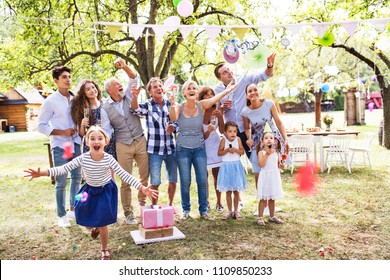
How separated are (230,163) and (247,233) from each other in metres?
0.83

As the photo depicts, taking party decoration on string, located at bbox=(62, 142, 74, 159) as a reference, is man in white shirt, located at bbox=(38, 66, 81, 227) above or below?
above

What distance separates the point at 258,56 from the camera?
5066mm

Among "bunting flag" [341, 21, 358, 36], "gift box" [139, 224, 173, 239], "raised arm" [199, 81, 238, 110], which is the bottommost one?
"gift box" [139, 224, 173, 239]

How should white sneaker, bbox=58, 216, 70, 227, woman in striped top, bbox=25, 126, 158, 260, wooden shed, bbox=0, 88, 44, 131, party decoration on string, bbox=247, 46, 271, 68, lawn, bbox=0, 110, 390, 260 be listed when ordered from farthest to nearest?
wooden shed, bbox=0, 88, 44, 131
party decoration on string, bbox=247, 46, 271, 68
white sneaker, bbox=58, 216, 70, 227
lawn, bbox=0, 110, 390, 260
woman in striped top, bbox=25, 126, 158, 260

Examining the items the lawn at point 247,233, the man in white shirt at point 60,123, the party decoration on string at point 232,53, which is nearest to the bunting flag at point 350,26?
the party decoration on string at point 232,53

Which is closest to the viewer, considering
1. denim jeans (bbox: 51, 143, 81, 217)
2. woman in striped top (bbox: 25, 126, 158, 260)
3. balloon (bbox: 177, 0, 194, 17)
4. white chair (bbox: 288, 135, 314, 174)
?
woman in striped top (bbox: 25, 126, 158, 260)

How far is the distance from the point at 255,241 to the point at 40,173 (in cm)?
206

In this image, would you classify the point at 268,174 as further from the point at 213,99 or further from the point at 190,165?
the point at 213,99

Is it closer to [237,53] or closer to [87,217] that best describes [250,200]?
[237,53]

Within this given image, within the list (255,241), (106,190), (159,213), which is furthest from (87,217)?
(255,241)

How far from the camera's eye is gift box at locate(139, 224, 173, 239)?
12.0 ft

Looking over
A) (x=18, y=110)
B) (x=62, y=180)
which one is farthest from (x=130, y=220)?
(x=18, y=110)

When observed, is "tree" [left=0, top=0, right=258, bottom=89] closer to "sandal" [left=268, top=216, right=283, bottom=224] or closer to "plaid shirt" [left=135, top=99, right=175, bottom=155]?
"plaid shirt" [left=135, top=99, right=175, bottom=155]

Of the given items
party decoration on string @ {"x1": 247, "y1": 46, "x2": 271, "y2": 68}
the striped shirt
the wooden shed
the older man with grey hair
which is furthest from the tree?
the wooden shed
